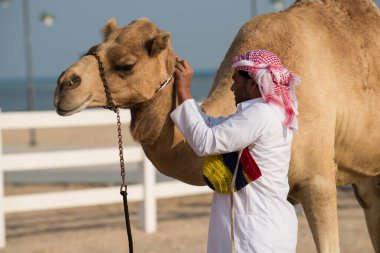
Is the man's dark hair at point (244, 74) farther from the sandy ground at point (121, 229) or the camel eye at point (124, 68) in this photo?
the sandy ground at point (121, 229)

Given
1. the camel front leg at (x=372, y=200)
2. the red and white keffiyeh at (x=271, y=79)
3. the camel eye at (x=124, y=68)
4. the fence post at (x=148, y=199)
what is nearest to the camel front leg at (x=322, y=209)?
the red and white keffiyeh at (x=271, y=79)

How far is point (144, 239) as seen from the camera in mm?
10688

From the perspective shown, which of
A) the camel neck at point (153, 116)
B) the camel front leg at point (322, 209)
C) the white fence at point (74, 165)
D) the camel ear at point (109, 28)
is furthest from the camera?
A: the white fence at point (74, 165)

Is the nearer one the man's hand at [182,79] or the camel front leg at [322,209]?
the man's hand at [182,79]

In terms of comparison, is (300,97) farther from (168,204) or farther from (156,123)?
(168,204)

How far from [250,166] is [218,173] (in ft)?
0.67

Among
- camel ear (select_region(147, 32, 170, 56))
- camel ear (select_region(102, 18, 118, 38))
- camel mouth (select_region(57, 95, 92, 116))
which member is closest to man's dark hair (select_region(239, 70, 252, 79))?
camel ear (select_region(147, 32, 170, 56))

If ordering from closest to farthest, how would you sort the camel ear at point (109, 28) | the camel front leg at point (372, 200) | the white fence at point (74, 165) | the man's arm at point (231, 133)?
the man's arm at point (231, 133), the camel ear at point (109, 28), the camel front leg at point (372, 200), the white fence at point (74, 165)

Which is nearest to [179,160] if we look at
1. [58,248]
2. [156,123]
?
[156,123]

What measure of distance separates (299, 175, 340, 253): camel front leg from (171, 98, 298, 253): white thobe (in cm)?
115

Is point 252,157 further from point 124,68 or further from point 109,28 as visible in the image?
point 109,28

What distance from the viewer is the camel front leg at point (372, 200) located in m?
6.96

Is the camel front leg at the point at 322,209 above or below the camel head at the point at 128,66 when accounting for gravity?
below

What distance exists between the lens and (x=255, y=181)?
415cm
